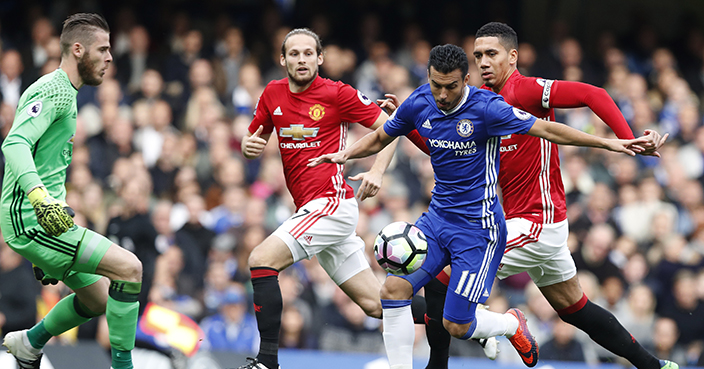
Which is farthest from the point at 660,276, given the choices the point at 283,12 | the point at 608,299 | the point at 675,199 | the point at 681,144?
the point at 283,12

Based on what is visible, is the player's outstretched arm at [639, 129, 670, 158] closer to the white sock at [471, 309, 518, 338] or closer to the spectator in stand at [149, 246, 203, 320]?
the white sock at [471, 309, 518, 338]

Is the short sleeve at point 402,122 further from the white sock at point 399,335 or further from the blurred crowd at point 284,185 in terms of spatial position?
the blurred crowd at point 284,185

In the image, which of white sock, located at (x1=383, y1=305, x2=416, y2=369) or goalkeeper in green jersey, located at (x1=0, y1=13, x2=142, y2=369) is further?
white sock, located at (x1=383, y1=305, x2=416, y2=369)

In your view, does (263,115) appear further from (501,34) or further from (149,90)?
(149,90)

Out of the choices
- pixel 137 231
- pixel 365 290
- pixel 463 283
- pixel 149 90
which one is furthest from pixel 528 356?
pixel 149 90

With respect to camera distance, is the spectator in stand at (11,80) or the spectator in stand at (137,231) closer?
the spectator in stand at (137,231)

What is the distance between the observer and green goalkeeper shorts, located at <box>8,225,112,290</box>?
209 inches

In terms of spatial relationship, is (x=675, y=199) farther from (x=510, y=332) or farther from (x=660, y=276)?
(x=510, y=332)

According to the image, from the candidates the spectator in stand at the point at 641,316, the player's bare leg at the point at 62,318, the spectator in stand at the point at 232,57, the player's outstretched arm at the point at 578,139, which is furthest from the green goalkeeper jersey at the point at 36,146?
the spectator in stand at the point at 232,57

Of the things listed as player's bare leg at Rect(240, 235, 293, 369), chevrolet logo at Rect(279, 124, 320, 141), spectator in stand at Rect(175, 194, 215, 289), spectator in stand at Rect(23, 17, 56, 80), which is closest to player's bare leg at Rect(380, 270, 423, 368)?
player's bare leg at Rect(240, 235, 293, 369)

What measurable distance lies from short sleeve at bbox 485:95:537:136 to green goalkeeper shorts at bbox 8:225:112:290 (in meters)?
2.77

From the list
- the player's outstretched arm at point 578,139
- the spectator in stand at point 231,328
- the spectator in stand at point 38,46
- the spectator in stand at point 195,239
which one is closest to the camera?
the player's outstretched arm at point 578,139

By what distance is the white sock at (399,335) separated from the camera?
5.57 m

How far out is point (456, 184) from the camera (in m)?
5.49
